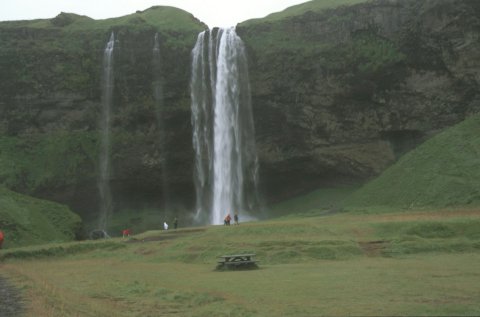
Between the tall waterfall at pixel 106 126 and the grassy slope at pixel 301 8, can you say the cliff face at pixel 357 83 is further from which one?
the tall waterfall at pixel 106 126

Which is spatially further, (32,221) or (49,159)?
(49,159)

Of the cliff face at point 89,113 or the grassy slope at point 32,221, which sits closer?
the grassy slope at point 32,221

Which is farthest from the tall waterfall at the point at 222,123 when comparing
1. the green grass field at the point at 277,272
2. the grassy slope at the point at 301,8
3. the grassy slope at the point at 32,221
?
the green grass field at the point at 277,272

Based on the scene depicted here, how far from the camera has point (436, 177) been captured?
35.7 m

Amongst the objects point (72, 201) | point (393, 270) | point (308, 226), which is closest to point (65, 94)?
point (72, 201)

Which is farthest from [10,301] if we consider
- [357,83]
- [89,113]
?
[89,113]

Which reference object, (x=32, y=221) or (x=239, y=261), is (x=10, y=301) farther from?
(x=32, y=221)

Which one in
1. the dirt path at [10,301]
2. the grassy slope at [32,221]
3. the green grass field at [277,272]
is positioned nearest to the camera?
the dirt path at [10,301]

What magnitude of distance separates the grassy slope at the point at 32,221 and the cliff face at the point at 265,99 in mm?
12428

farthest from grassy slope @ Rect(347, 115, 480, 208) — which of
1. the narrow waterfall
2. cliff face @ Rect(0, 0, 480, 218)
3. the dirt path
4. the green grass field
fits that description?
the dirt path

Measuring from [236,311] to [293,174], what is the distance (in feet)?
143

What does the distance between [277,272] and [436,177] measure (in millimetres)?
20831

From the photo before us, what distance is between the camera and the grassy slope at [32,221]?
112ft

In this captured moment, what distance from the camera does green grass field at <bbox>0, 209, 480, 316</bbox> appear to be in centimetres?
1174
